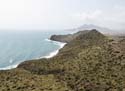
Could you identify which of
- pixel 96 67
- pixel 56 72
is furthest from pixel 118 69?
pixel 56 72

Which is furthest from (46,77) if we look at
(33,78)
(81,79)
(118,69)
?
(118,69)

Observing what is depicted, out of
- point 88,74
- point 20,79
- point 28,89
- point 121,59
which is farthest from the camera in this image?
point 121,59

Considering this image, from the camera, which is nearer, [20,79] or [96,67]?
[20,79]

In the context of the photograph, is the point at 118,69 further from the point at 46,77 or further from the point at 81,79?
the point at 46,77

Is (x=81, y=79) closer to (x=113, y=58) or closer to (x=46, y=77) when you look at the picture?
(x=46, y=77)

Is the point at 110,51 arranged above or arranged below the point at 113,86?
above

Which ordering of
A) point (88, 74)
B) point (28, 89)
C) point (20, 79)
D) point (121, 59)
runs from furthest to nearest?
1. point (121, 59)
2. point (88, 74)
3. point (20, 79)
4. point (28, 89)
